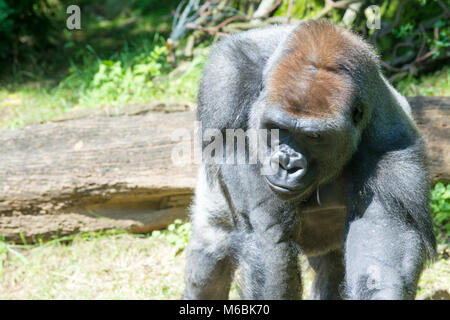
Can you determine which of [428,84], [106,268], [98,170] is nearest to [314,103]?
[98,170]

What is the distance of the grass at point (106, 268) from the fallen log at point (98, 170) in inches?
5.0

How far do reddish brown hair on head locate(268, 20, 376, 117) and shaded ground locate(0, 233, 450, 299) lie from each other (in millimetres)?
1669

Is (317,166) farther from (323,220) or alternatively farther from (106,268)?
(106,268)

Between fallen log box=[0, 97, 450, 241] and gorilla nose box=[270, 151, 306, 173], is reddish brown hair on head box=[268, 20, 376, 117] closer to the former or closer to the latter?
gorilla nose box=[270, 151, 306, 173]

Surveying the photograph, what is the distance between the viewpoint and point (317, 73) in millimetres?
2984

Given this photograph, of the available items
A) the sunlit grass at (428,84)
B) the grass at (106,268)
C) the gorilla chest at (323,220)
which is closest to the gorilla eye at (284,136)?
the gorilla chest at (323,220)

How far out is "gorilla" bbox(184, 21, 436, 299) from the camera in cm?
298

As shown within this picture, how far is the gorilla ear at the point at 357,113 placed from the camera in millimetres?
3104

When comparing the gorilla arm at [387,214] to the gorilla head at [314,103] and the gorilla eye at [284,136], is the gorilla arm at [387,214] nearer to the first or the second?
the gorilla head at [314,103]

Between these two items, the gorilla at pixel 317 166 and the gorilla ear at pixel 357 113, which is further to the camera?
the gorilla ear at pixel 357 113

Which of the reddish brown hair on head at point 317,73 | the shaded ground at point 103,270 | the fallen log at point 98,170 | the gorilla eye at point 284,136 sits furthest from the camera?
the fallen log at point 98,170

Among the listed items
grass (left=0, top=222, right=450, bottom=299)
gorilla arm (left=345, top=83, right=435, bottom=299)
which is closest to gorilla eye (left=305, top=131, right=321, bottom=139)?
gorilla arm (left=345, top=83, right=435, bottom=299)

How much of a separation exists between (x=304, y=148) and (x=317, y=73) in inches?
14.4

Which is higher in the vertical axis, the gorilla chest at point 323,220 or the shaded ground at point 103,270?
the gorilla chest at point 323,220
